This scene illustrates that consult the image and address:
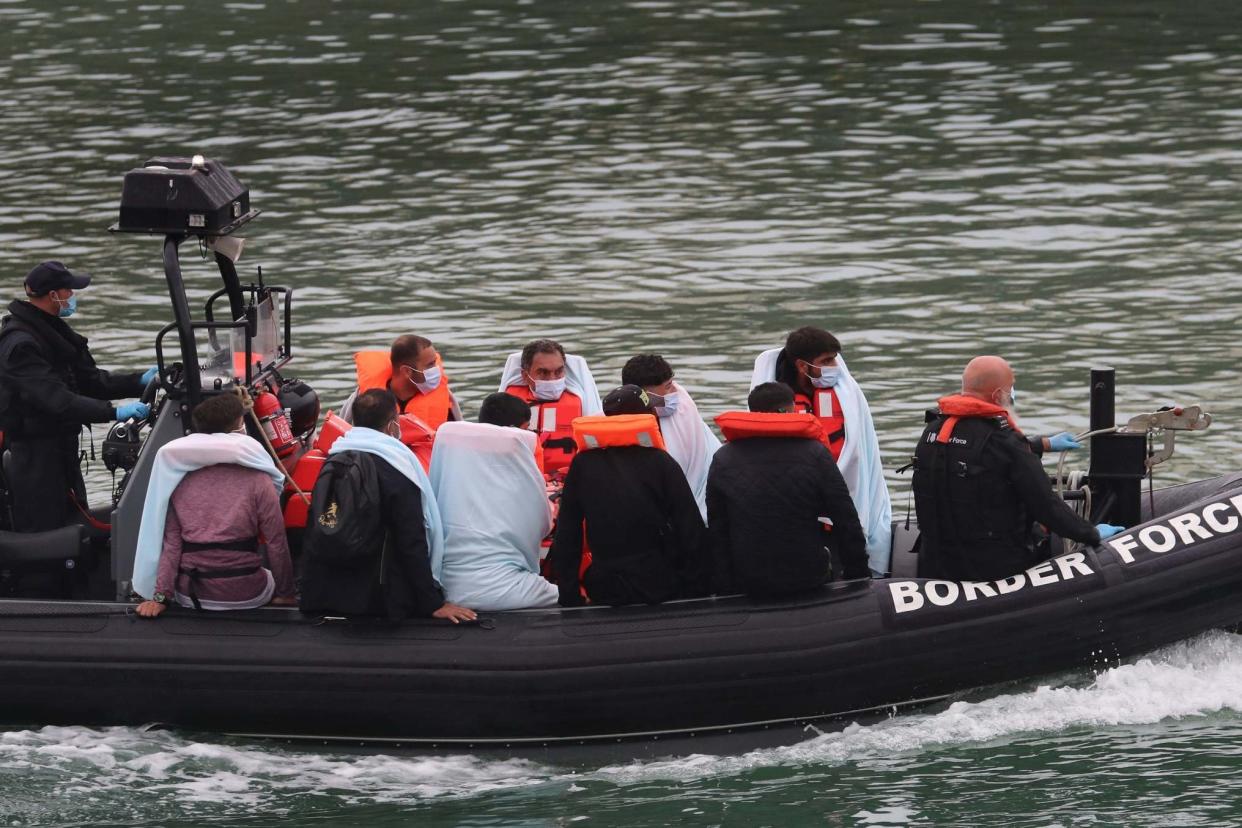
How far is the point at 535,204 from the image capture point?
18250mm

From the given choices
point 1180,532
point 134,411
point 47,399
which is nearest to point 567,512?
point 134,411

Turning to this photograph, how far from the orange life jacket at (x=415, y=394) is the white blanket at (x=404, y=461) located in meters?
0.98

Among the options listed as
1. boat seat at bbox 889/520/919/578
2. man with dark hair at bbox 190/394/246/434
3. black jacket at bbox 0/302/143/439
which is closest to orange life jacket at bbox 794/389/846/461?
boat seat at bbox 889/520/919/578

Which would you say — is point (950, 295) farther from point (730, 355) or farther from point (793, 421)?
point (793, 421)

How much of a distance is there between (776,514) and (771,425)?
34cm

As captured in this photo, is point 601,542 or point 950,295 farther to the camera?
point 950,295

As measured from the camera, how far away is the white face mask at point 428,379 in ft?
27.6

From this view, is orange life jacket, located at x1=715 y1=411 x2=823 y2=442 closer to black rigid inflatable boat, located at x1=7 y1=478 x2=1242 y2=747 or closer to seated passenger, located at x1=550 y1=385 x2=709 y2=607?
seated passenger, located at x1=550 y1=385 x2=709 y2=607

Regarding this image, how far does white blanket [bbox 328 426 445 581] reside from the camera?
732 cm

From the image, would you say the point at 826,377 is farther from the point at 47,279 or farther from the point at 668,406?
the point at 47,279

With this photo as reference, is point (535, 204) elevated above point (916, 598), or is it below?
above

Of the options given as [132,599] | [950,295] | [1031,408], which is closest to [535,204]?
[950,295]

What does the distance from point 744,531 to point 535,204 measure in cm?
1108

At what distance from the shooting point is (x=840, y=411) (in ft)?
26.6
